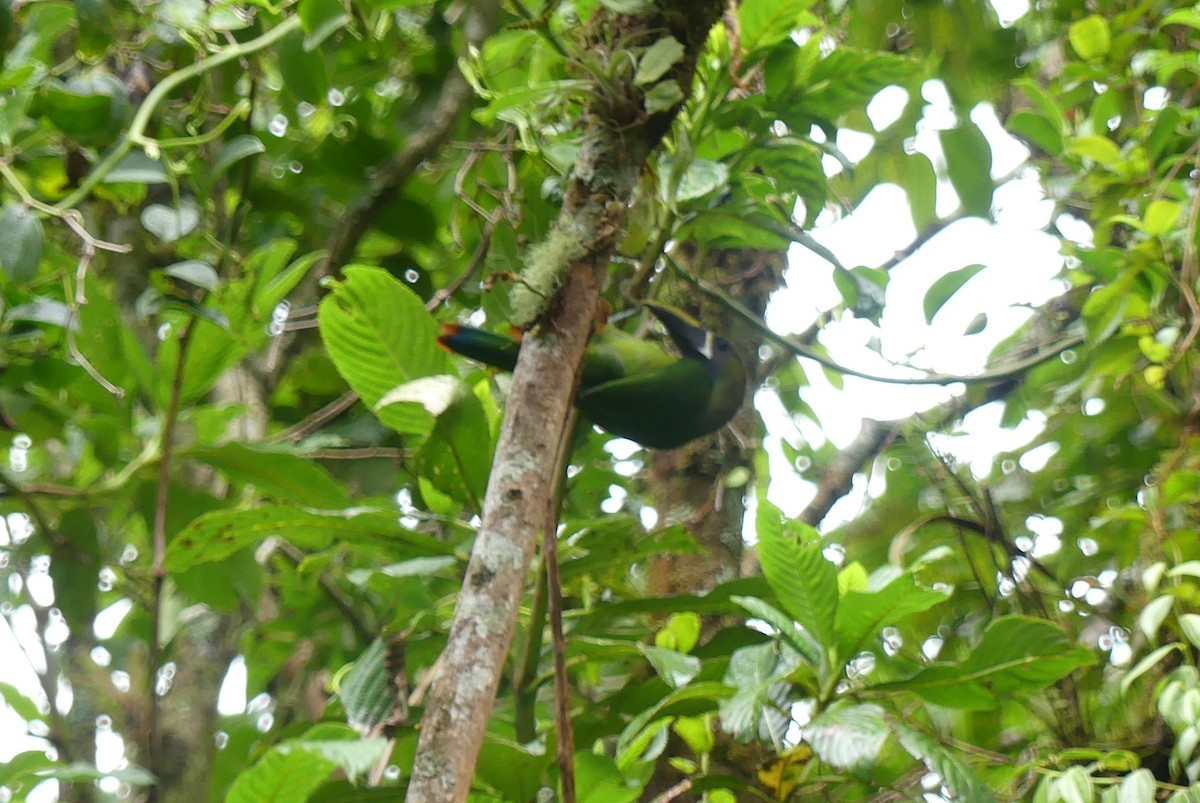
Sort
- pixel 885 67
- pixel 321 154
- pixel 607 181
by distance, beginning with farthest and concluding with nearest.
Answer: pixel 321 154 → pixel 885 67 → pixel 607 181

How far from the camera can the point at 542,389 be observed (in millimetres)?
1159

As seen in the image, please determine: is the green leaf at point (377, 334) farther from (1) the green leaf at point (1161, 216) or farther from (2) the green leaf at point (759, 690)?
(1) the green leaf at point (1161, 216)

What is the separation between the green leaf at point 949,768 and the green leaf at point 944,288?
0.77 m

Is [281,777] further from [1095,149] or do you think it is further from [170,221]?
[1095,149]

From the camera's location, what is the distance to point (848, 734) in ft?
4.01

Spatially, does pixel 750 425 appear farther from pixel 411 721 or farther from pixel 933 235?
pixel 411 721

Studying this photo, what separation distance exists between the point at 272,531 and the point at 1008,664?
92cm

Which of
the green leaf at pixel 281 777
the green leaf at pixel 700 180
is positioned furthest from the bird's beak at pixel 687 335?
the green leaf at pixel 281 777

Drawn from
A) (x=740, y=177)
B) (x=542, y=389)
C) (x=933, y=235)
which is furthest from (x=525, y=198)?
(x=933, y=235)

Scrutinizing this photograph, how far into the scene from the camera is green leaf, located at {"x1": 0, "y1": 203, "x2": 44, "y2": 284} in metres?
1.48

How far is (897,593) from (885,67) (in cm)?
76

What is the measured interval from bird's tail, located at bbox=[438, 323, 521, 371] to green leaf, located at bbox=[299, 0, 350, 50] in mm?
512

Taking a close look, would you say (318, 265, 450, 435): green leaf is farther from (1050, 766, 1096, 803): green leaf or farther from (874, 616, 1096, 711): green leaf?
(1050, 766, 1096, 803): green leaf

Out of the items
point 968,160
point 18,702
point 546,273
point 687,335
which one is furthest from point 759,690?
point 18,702
